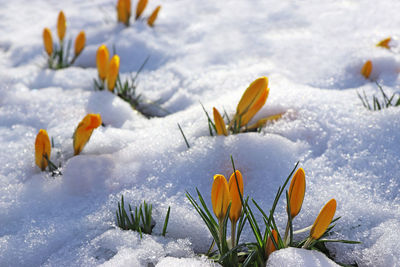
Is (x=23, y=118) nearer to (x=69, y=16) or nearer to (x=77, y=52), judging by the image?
(x=77, y=52)

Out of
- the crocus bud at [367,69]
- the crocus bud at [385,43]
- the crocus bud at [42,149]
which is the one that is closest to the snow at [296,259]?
the crocus bud at [42,149]

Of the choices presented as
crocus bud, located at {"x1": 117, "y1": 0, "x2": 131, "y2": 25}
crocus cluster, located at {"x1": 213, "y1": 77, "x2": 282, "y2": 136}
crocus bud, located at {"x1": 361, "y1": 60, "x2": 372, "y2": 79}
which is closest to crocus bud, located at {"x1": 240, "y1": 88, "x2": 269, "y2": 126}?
crocus cluster, located at {"x1": 213, "y1": 77, "x2": 282, "y2": 136}

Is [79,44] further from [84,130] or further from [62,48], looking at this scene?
[84,130]

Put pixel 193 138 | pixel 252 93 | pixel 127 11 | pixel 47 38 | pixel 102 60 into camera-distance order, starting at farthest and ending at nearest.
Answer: pixel 127 11 < pixel 47 38 < pixel 102 60 < pixel 193 138 < pixel 252 93

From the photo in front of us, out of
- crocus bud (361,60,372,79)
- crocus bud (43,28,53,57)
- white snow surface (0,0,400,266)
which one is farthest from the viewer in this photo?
crocus bud (43,28,53,57)

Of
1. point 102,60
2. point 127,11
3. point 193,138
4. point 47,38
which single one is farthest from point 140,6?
point 193,138

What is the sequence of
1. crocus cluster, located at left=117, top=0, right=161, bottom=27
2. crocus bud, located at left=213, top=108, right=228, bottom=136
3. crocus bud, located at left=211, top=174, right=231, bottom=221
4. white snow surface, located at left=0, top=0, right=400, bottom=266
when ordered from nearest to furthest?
crocus bud, located at left=211, top=174, right=231, bottom=221
white snow surface, located at left=0, top=0, right=400, bottom=266
crocus bud, located at left=213, top=108, right=228, bottom=136
crocus cluster, located at left=117, top=0, right=161, bottom=27

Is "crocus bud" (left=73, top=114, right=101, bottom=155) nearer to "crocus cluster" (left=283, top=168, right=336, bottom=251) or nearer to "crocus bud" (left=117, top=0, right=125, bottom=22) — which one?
"crocus cluster" (left=283, top=168, right=336, bottom=251)
